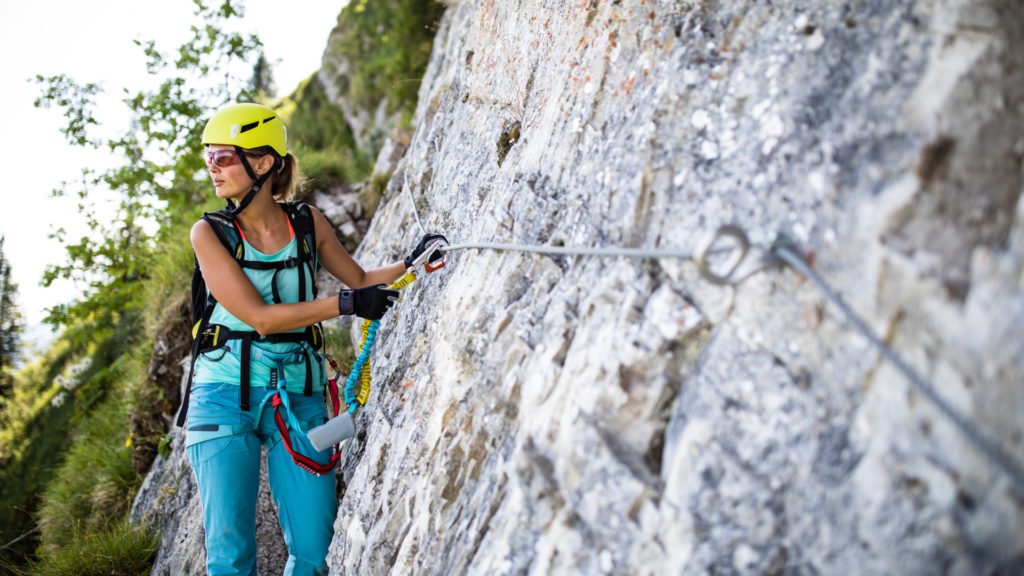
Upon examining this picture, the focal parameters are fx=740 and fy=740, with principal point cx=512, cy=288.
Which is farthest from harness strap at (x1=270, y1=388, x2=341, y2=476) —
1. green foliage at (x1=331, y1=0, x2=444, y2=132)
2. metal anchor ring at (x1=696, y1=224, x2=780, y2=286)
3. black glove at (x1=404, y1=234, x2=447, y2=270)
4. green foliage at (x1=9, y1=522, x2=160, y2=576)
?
green foliage at (x1=331, y1=0, x2=444, y2=132)

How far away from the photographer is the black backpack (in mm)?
4367

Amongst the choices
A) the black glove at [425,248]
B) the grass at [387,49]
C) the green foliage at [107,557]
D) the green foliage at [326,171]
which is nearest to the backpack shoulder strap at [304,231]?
the black glove at [425,248]

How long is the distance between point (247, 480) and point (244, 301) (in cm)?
107

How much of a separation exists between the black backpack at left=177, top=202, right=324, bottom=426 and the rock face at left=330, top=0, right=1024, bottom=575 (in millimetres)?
1210

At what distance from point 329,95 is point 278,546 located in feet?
43.6

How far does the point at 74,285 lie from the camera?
11.3 m

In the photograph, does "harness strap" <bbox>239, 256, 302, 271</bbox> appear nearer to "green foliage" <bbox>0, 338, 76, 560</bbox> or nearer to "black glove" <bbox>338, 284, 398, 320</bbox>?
"black glove" <bbox>338, 284, 398, 320</bbox>

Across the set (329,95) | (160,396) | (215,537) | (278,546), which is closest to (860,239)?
(215,537)

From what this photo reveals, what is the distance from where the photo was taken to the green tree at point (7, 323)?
85.7 feet

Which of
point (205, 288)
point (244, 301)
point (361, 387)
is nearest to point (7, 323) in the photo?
point (205, 288)

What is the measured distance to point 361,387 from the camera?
4.95 m

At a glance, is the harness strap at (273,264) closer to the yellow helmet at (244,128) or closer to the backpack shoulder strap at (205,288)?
the backpack shoulder strap at (205,288)

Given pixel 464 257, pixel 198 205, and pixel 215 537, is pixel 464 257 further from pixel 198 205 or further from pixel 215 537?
pixel 198 205

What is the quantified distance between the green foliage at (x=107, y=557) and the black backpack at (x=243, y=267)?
2921mm
